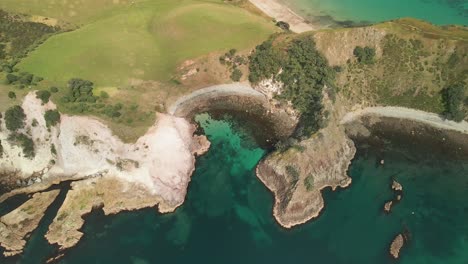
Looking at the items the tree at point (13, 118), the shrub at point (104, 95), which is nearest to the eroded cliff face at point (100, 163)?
the tree at point (13, 118)

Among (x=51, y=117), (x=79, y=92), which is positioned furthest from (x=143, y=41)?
(x=51, y=117)

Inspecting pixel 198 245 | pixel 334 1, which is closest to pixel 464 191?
pixel 198 245

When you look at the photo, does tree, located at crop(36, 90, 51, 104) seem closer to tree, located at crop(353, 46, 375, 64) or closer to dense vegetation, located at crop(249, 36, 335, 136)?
dense vegetation, located at crop(249, 36, 335, 136)

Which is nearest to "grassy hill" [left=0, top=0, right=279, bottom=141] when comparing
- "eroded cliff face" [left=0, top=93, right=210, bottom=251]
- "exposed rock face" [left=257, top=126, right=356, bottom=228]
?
"eroded cliff face" [left=0, top=93, right=210, bottom=251]

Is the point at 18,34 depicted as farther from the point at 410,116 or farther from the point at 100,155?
the point at 410,116

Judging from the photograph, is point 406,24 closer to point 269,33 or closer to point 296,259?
point 269,33

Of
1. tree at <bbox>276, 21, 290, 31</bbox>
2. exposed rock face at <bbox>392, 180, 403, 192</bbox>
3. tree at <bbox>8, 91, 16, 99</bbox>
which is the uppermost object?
tree at <bbox>276, 21, 290, 31</bbox>

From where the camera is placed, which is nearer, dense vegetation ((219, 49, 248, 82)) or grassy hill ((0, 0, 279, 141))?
grassy hill ((0, 0, 279, 141))
